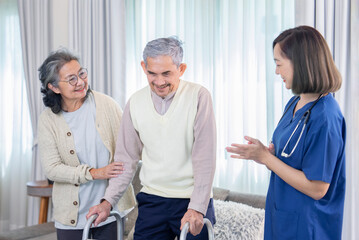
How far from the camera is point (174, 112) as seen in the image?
1.72 metres

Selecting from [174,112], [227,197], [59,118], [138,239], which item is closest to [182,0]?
[227,197]

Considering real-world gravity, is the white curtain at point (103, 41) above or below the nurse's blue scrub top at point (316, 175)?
above

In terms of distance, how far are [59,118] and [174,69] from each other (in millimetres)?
713

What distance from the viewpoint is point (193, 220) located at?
5.10 feet

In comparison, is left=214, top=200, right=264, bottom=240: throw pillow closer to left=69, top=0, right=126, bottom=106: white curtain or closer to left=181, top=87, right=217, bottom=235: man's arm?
left=181, top=87, right=217, bottom=235: man's arm

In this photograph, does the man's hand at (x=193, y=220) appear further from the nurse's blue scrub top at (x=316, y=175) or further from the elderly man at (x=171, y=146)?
the nurse's blue scrub top at (x=316, y=175)

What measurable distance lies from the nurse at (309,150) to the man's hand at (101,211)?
1.91ft

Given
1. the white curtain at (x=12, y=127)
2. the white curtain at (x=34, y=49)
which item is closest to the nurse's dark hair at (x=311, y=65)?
the white curtain at (x=34, y=49)

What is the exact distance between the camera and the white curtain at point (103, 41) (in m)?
3.87

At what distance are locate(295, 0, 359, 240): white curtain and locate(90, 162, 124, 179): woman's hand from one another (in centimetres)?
140

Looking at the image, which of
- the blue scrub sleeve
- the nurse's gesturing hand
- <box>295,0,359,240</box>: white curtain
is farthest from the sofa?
the blue scrub sleeve

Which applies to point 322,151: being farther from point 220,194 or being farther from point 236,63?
point 236,63

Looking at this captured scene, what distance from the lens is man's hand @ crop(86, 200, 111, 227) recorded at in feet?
5.70

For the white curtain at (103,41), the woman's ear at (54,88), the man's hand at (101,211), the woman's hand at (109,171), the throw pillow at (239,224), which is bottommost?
the throw pillow at (239,224)
